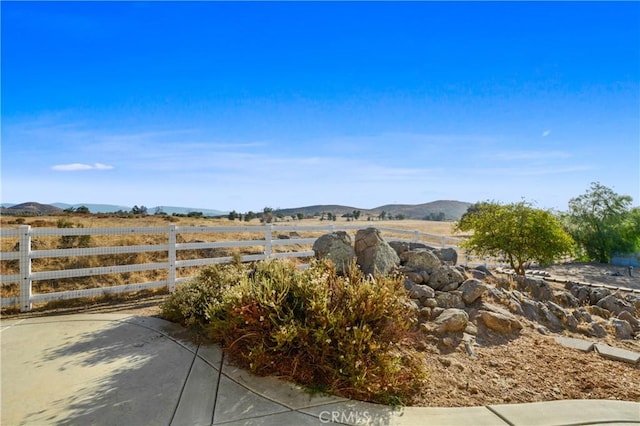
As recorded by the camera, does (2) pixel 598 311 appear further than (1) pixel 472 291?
Yes

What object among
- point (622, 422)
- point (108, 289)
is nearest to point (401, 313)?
point (622, 422)

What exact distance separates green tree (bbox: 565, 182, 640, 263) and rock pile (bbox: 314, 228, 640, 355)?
11.8 meters

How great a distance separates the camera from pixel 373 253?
6719 mm

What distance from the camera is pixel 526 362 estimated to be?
4.55 m

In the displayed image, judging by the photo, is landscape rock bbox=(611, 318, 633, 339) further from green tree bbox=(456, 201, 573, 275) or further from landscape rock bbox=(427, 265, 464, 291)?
green tree bbox=(456, 201, 573, 275)

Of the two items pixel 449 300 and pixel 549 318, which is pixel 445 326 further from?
pixel 549 318

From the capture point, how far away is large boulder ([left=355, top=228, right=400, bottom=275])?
259 inches

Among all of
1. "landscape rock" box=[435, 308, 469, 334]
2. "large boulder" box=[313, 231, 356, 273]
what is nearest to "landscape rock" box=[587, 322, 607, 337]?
"landscape rock" box=[435, 308, 469, 334]

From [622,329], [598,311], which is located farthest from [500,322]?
[598,311]

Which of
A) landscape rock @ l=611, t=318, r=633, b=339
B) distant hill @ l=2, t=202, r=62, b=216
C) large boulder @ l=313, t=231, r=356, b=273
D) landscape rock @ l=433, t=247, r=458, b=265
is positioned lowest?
landscape rock @ l=611, t=318, r=633, b=339

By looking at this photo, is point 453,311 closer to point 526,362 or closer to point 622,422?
point 526,362

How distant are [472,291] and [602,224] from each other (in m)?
16.3

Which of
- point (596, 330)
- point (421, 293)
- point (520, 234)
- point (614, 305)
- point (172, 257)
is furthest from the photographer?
point (520, 234)

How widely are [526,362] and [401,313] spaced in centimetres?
172
